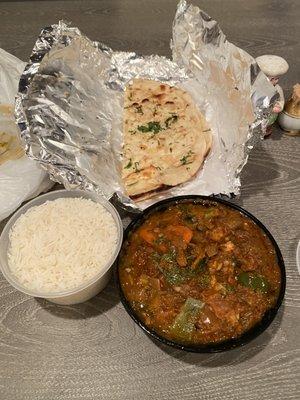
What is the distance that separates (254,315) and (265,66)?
51.2 inches

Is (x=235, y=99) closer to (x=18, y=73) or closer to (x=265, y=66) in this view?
(x=265, y=66)

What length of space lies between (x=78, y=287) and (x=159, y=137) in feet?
3.06

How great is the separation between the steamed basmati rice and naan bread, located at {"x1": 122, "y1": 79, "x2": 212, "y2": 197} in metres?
0.28

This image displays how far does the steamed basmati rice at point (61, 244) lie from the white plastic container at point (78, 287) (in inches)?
0.7

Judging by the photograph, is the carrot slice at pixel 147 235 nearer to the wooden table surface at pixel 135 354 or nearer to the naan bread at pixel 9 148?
the wooden table surface at pixel 135 354

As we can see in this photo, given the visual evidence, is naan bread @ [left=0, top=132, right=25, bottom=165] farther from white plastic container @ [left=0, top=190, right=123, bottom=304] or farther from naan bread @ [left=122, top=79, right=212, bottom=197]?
naan bread @ [left=122, top=79, right=212, bottom=197]

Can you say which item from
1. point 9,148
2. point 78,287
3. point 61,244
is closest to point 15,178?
point 9,148

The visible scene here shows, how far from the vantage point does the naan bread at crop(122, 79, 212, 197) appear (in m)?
1.91

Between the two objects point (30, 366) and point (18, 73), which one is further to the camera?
point (18, 73)

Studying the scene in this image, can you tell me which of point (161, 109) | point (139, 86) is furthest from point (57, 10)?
point (161, 109)

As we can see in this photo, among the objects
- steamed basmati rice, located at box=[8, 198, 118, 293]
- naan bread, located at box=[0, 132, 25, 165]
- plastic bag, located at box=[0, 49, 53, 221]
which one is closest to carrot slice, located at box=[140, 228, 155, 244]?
steamed basmati rice, located at box=[8, 198, 118, 293]

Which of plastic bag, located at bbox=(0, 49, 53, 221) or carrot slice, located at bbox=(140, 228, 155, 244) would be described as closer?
carrot slice, located at bbox=(140, 228, 155, 244)

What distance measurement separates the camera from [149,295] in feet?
4.72

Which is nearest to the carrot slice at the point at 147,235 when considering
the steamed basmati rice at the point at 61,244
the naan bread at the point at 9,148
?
the steamed basmati rice at the point at 61,244
